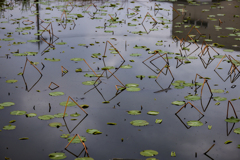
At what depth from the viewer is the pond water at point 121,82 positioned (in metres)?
2.77

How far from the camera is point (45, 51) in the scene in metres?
5.45

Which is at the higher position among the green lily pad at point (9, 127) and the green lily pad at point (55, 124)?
the green lily pad at point (55, 124)

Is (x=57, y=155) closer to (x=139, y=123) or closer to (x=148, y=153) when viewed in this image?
(x=148, y=153)

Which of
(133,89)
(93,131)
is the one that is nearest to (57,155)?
(93,131)

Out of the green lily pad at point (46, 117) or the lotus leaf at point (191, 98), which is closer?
the green lily pad at point (46, 117)

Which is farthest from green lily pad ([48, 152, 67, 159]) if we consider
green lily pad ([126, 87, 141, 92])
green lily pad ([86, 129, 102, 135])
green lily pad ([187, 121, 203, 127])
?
green lily pad ([126, 87, 141, 92])

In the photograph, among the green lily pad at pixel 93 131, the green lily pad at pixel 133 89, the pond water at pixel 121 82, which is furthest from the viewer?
the green lily pad at pixel 133 89

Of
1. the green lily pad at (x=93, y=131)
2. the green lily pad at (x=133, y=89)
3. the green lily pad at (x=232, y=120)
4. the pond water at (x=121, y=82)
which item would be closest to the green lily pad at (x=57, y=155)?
the pond water at (x=121, y=82)

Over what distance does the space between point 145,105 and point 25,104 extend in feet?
4.52

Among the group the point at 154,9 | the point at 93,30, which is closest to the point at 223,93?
the point at 93,30

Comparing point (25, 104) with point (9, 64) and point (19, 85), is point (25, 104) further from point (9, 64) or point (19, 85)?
point (9, 64)

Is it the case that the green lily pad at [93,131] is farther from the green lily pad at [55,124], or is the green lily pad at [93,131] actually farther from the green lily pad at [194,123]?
the green lily pad at [194,123]

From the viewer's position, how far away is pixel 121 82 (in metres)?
4.14

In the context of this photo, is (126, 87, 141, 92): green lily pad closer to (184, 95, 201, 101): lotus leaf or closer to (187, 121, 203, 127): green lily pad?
(184, 95, 201, 101): lotus leaf
